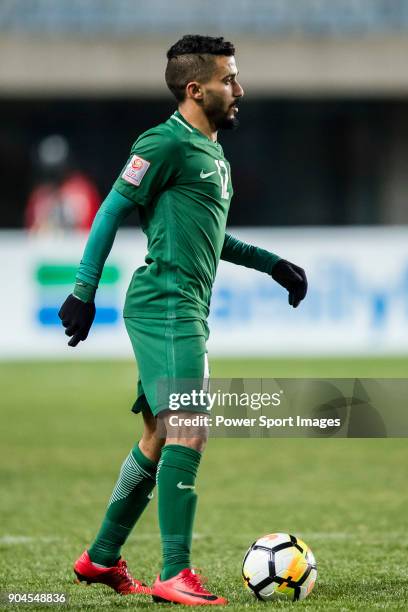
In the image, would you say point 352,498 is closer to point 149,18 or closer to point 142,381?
point 142,381

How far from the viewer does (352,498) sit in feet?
24.2

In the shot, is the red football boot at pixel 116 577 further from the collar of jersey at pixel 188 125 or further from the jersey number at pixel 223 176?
the collar of jersey at pixel 188 125

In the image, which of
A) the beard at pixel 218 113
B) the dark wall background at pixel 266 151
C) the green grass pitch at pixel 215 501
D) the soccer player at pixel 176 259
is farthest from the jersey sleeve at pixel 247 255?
the dark wall background at pixel 266 151

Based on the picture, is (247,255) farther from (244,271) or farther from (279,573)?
(244,271)

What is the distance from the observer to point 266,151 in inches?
990

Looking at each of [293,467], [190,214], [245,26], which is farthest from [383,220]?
[190,214]

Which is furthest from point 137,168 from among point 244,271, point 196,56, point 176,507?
point 244,271

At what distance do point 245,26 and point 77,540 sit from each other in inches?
697

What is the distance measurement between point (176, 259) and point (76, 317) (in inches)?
15.6

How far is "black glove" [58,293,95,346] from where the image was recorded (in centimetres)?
421

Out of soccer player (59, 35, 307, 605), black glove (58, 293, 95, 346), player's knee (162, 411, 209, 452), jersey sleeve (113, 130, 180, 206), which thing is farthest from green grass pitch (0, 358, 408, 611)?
jersey sleeve (113, 130, 180, 206)

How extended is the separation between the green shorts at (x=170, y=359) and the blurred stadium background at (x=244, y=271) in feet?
2.38

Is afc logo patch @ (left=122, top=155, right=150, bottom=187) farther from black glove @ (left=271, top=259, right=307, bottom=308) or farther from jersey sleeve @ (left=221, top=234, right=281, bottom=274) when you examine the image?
black glove @ (left=271, top=259, right=307, bottom=308)

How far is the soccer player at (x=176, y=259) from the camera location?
167 inches
